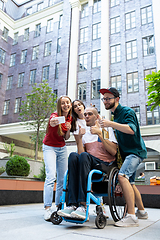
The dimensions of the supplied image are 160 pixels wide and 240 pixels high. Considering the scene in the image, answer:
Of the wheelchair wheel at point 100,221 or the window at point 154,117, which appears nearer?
the wheelchair wheel at point 100,221

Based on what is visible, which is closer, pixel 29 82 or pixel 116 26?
pixel 116 26

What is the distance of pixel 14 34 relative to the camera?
28.3 m

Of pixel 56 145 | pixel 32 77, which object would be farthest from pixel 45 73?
pixel 56 145

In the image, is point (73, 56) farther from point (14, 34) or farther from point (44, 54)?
point (14, 34)

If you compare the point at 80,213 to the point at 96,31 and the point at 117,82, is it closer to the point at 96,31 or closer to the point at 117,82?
the point at 117,82

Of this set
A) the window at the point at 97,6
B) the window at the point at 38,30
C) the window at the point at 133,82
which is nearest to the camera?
the window at the point at 133,82

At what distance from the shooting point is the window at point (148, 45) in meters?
18.1

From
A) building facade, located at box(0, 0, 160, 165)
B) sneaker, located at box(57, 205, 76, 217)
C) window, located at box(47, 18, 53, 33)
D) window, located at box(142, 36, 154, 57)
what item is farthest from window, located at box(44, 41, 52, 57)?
sneaker, located at box(57, 205, 76, 217)

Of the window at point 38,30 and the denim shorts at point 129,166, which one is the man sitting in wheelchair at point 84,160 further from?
the window at point 38,30

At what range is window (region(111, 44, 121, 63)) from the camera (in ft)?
64.3

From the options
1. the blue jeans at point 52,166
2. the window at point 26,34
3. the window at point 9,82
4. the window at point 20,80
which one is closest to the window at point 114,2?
the window at point 26,34

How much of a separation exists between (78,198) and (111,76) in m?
18.0

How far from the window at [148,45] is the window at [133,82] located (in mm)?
1960

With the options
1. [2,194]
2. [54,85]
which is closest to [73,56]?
[54,85]
